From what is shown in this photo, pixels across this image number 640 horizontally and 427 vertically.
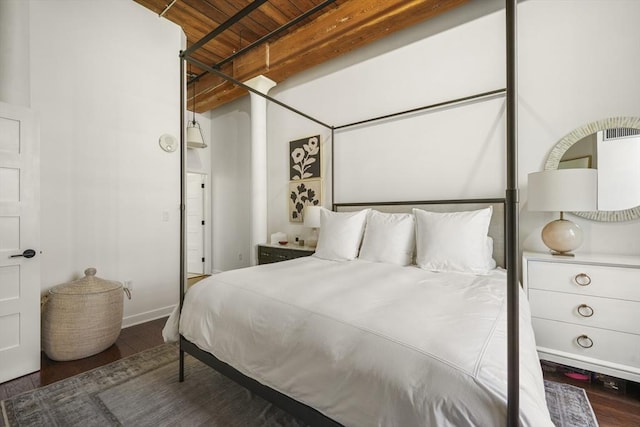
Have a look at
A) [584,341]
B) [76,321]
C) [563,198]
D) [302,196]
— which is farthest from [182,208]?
[584,341]

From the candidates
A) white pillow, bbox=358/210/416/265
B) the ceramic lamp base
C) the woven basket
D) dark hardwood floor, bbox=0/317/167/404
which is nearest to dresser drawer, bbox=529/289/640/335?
the ceramic lamp base

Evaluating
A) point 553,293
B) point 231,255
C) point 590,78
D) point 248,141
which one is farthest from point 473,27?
point 231,255

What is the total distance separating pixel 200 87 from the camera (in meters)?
4.49

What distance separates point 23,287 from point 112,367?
32.1 inches

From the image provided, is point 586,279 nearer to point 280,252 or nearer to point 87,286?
point 280,252

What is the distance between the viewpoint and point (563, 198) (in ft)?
6.02

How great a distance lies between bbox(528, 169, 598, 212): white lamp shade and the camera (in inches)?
71.1

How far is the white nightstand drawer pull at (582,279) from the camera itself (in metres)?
1.77

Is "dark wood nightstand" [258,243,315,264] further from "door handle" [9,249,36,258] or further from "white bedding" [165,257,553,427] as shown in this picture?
"door handle" [9,249,36,258]

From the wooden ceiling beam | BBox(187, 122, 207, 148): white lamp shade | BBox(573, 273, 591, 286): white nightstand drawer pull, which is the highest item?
the wooden ceiling beam

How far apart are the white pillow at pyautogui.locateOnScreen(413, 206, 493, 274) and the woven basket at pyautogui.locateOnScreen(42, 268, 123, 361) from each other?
2544mm

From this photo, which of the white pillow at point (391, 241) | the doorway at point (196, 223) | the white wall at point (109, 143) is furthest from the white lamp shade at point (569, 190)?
the doorway at point (196, 223)

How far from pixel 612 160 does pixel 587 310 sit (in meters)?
1.10

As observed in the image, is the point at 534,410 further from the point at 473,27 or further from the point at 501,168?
the point at 473,27
